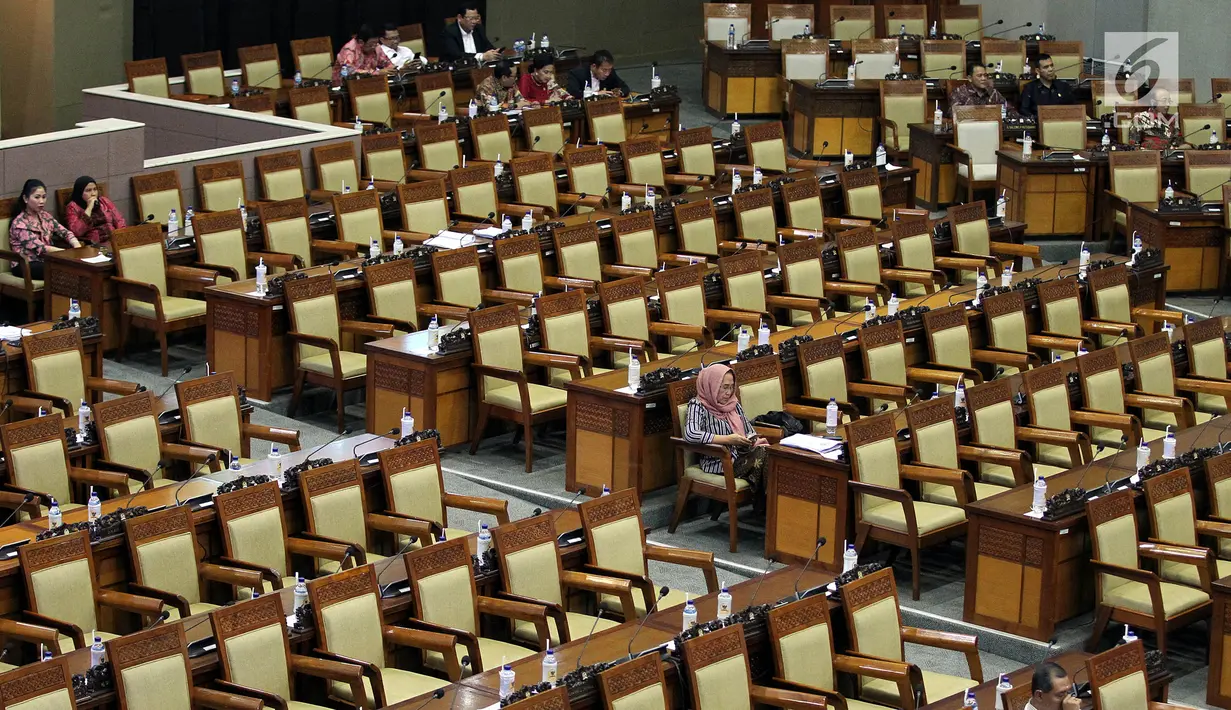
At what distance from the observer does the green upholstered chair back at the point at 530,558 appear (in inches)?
255

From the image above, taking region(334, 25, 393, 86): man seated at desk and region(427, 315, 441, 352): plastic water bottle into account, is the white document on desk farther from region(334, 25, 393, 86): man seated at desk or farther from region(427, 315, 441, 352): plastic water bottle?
region(334, 25, 393, 86): man seated at desk

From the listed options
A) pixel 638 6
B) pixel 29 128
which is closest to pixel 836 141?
pixel 638 6

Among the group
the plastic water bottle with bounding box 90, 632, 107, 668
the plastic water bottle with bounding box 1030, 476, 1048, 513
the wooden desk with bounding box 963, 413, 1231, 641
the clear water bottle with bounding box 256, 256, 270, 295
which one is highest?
the clear water bottle with bounding box 256, 256, 270, 295

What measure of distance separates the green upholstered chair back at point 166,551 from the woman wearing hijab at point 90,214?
3.50m

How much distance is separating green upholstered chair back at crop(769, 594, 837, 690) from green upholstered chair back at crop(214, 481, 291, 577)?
171cm

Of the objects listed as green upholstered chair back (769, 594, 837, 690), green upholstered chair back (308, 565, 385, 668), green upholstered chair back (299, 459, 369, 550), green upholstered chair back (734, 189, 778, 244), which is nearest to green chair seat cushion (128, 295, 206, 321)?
green upholstered chair back (299, 459, 369, 550)

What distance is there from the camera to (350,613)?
6004mm

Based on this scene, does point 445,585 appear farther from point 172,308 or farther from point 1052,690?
point 172,308

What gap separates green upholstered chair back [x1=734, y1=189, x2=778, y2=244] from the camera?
1088cm

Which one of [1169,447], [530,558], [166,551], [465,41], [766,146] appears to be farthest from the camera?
[465,41]

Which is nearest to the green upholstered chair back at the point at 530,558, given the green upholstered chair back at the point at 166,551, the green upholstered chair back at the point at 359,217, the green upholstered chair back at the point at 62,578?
the green upholstered chair back at the point at 166,551

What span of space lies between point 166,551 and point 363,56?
7.39 meters

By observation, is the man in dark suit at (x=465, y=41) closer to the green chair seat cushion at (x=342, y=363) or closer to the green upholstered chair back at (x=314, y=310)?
the green upholstered chair back at (x=314, y=310)

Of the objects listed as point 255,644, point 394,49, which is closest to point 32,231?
point 255,644
